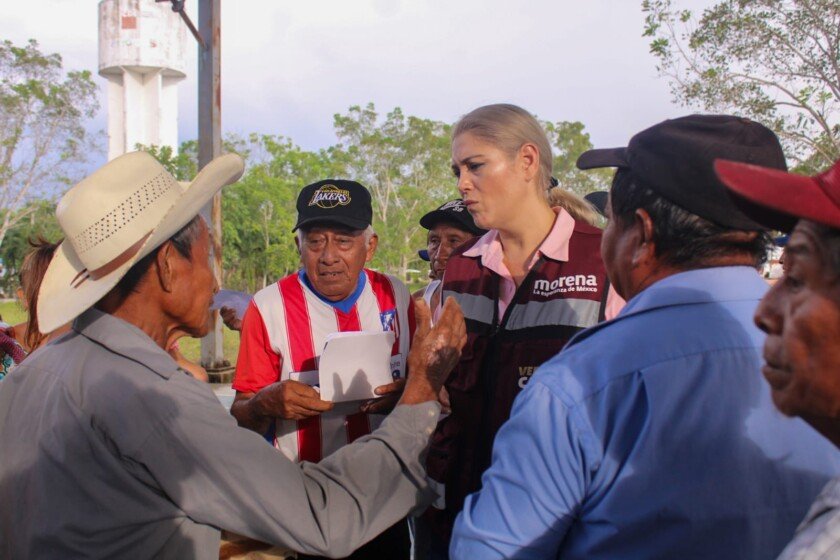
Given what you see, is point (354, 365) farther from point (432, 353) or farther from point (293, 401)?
point (432, 353)

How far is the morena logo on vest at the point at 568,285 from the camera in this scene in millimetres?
2039

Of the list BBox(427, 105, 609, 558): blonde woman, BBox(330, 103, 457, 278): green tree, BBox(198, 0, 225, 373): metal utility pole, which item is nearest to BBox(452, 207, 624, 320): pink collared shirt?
BBox(427, 105, 609, 558): blonde woman

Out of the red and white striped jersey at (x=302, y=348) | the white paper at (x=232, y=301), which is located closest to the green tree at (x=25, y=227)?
the white paper at (x=232, y=301)

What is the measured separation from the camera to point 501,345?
2045 millimetres

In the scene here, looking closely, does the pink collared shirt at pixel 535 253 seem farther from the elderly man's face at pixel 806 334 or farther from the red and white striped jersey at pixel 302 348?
the elderly man's face at pixel 806 334

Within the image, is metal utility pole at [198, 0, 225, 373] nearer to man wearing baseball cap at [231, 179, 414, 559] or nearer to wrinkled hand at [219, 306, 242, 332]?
wrinkled hand at [219, 306, 242, 332]

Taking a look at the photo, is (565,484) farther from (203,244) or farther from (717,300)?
(203,244)

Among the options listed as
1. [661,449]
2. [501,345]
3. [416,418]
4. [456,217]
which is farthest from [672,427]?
[456,217]

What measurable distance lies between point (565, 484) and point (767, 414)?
1.15 ft

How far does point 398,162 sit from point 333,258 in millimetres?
27897

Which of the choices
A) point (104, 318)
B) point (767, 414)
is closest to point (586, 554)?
point (767, 414)

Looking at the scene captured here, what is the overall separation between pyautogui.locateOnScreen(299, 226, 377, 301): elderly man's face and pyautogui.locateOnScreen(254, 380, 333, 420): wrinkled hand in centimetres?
58

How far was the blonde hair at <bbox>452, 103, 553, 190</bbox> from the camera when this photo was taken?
2254mm

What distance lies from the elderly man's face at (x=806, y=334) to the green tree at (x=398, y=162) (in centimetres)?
2779
